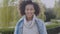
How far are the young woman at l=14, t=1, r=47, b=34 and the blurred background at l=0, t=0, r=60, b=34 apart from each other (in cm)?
5

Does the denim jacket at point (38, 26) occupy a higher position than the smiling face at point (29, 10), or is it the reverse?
the smiling face at point (29, 10)

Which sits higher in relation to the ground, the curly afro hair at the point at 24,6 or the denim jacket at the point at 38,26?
the curly afro hair at the point at 24,6

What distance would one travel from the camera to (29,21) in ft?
5.77

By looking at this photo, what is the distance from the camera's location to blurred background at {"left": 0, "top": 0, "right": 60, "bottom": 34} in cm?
176

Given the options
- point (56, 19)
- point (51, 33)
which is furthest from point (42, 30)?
point (56, 19)

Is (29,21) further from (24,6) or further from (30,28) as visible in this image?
(24,6)

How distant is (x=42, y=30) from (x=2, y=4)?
2.05 feet

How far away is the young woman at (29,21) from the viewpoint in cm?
174

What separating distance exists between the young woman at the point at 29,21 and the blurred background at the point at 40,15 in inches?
2.1

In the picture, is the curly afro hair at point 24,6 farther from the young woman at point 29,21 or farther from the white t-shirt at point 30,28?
the white t-shirt at point 30,28

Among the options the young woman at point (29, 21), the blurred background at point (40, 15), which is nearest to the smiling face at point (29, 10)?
the young woman at point (29, 21)

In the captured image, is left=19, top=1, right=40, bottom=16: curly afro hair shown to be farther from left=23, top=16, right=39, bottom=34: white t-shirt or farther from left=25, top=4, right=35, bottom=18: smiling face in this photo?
left=23, top=16, right=39, bottom=34: white t-shirt

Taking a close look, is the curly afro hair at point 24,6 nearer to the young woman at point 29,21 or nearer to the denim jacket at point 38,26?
the young woman at point 29,21

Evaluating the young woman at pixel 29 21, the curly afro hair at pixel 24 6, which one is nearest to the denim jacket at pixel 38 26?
the young woman at pixel 29 21
